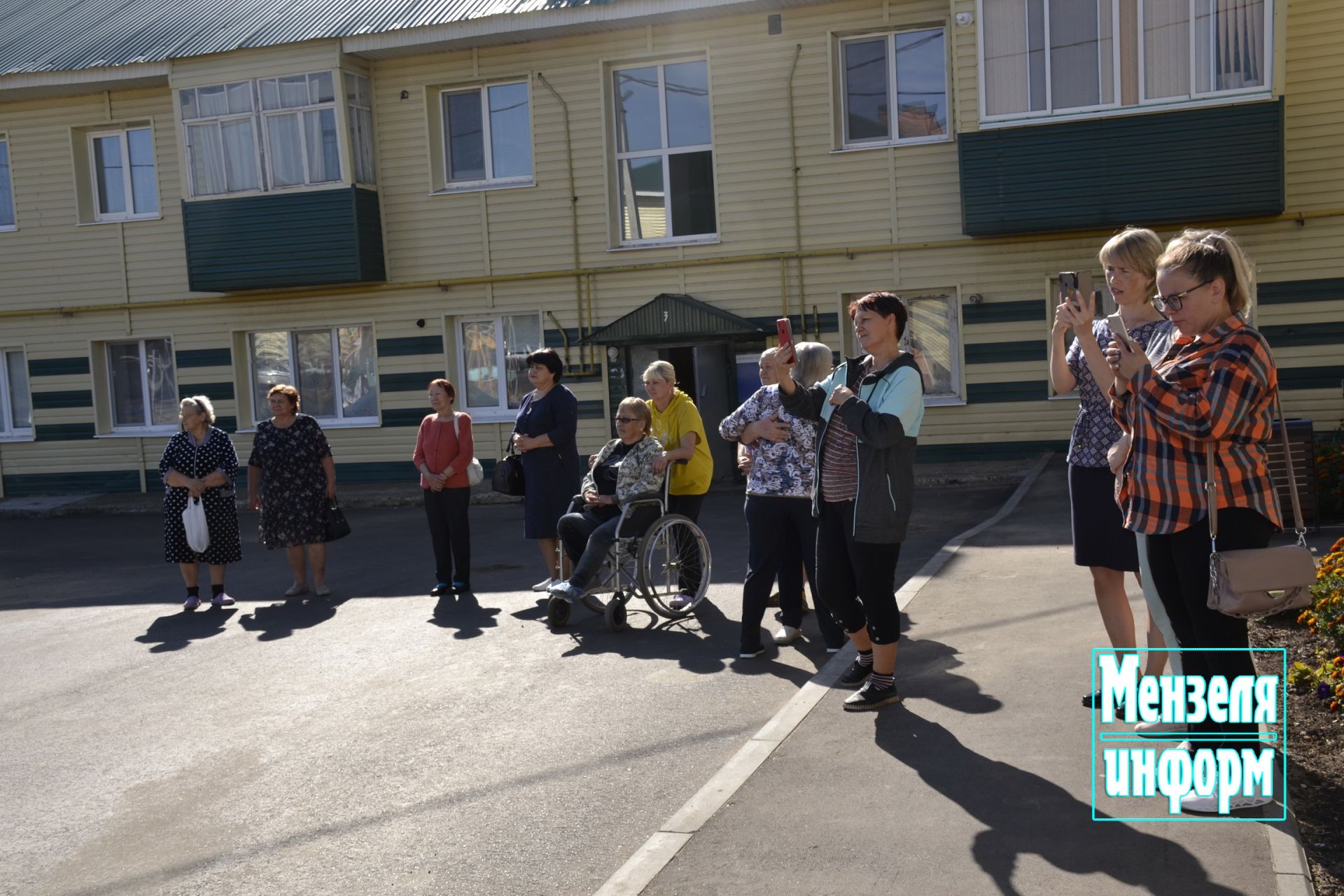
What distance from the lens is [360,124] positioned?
19.2 metres

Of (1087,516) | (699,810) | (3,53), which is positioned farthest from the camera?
Result: (3,53)

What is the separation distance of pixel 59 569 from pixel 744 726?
1015 centimetres

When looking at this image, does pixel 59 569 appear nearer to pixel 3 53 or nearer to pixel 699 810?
pixel 699 810

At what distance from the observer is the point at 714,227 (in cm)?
1848

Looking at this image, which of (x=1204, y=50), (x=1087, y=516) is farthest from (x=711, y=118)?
(x=1087, y=516)

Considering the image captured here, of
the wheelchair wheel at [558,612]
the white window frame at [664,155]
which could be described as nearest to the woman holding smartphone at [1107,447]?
the wheelchair wheel at [558,612]

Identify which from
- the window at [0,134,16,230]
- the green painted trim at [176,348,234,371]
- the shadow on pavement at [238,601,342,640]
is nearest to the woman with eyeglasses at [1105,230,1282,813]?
the shadow on pavement at [238,601,342,640]

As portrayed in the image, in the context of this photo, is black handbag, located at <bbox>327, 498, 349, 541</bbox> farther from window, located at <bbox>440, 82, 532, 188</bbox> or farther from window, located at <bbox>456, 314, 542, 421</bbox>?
window, located at <bbox>440, 82, 532, 188</bbox>

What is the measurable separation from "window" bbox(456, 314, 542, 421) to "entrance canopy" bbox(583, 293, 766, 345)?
176 centimetres

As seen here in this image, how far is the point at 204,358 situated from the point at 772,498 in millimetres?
15697

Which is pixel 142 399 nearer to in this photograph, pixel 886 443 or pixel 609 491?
pixel 609 491

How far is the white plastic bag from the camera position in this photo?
10219 millimetres

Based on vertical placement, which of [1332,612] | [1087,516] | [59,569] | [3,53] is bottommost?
[59,569]

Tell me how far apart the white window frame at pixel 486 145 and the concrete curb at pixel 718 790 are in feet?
44.1
